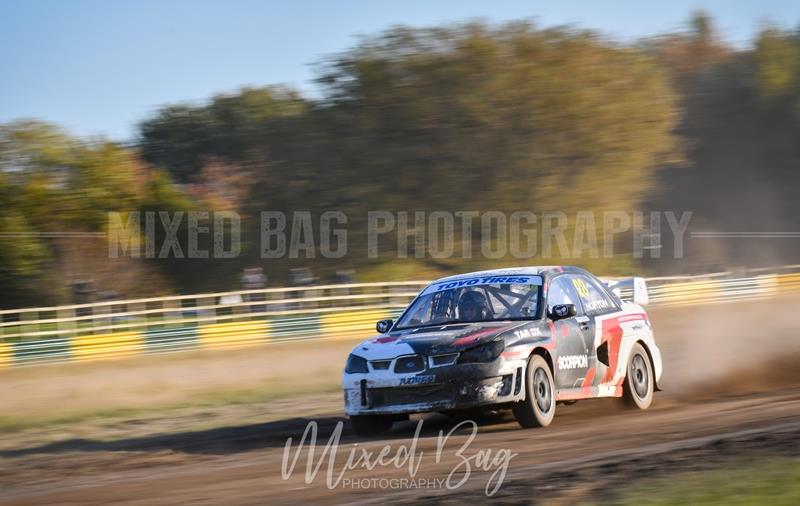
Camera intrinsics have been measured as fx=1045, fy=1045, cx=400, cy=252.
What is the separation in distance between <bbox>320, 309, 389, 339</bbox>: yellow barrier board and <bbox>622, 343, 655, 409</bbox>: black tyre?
52.8 feet

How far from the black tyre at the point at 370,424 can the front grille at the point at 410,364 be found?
0.58 m

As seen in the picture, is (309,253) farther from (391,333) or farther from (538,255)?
(391,333)

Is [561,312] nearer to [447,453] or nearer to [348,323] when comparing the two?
[447,453]

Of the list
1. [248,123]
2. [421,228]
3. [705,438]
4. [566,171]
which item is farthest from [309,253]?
[705,438]

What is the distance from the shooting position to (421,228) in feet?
122

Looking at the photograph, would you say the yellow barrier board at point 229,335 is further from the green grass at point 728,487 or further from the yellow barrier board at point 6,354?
the green grass at point 728,487

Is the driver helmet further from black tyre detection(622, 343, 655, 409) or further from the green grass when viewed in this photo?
the green grass

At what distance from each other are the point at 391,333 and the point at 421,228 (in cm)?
2772

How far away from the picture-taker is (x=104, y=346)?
24.7 m

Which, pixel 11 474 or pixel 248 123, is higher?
pixel 248 123

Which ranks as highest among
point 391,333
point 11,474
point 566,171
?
point 566,171

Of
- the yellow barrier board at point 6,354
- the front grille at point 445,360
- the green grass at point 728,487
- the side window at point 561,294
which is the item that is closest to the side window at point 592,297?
the side window at point 561,294

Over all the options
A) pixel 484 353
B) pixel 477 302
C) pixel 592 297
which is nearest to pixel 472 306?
pixel 477 302

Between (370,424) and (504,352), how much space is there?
145 centimetres
